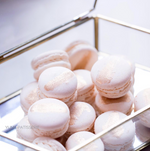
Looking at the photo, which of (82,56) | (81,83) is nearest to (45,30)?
(82,56)

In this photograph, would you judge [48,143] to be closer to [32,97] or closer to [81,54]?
[32,97]

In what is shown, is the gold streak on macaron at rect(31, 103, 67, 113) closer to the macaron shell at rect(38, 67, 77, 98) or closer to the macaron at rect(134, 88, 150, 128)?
the macaron shell at rect(38, 67, 77, 98)

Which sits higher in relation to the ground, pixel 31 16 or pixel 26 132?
pixel 31 16

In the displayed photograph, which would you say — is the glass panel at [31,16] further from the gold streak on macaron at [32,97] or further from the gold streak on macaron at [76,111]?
the gold streak on macaron at [76,111]

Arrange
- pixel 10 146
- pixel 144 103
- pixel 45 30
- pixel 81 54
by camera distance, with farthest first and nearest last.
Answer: pixel 45 30, pixel 81 54, pixel 144 103, pixel 10 146

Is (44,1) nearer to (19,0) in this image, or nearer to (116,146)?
(19,0)

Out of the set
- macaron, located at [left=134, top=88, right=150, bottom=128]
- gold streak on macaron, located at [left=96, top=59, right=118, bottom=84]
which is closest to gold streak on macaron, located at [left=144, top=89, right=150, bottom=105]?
macaron, located at [left=134, top=88, right=150, bottom=128]

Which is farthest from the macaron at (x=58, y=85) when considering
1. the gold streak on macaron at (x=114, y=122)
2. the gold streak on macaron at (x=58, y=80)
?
the gold streak on macaron at (x=114, y=122)
